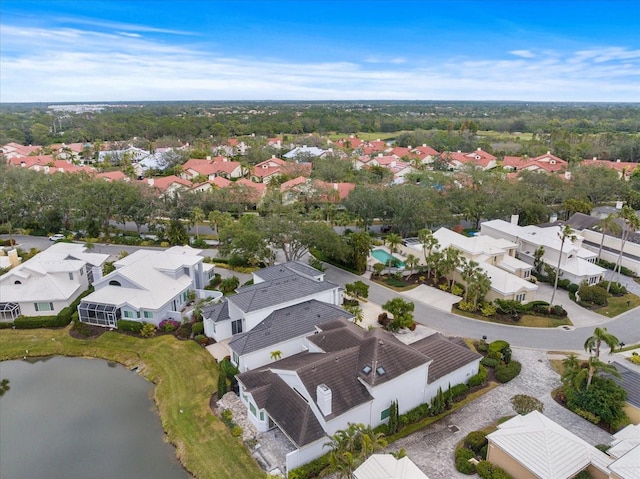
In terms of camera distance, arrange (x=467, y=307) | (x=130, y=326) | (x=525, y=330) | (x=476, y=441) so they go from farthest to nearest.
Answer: (x=467, y=307) → (x=525, y=330) → (x=130, y=326) → (x=476, y=441)

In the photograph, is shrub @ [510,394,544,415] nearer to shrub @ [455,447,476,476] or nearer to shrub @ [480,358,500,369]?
shrub @ [480,358,500,369]

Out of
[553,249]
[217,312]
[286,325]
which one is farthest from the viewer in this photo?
[553,249]

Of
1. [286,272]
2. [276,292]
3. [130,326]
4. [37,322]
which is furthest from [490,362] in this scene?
[37,322]

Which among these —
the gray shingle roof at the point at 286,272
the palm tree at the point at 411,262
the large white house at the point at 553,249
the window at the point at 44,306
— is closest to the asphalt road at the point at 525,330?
the palm tree at the point at 411,262

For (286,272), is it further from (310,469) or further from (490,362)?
(310,469)

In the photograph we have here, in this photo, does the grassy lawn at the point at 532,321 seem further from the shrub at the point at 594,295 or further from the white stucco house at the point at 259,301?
the white stucco house at the point at 259,301

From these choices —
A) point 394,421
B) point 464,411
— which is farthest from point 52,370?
point 464,411
